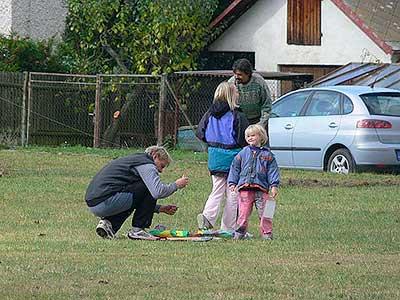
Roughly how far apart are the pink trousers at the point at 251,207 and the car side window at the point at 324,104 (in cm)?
818

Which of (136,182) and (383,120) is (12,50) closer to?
(383,120)

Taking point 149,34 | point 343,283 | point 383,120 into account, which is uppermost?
point 149,34

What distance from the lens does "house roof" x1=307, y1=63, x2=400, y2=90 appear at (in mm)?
23812

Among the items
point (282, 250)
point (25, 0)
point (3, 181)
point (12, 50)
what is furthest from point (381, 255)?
point (25, 0)

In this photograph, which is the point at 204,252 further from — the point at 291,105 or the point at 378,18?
the point at 378,18

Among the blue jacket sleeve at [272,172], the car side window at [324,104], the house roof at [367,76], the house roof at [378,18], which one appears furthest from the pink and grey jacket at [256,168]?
the house roof at [378,18]

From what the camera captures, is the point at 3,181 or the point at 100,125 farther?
the point at 100,125

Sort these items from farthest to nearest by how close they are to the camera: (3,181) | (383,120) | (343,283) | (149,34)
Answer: (149,34) → (383,120) → (3,181) → (343,283)

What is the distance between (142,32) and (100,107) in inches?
123

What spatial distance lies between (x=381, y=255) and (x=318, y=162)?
967 centimetres

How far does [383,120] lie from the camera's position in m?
19.4

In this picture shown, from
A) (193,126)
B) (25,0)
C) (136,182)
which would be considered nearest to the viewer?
(136,182)

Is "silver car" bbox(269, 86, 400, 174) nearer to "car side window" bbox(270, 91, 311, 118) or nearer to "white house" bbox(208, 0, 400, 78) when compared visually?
"car side window" bbox(270, 91, 311, 118)

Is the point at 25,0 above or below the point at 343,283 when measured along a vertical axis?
above
